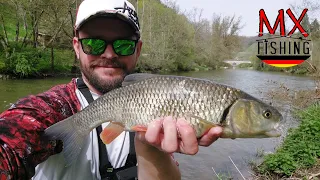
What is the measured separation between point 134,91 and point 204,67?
48.9m

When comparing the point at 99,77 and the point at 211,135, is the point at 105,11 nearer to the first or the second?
the point at 99,77

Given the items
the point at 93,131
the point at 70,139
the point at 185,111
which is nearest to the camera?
the point at 185,111

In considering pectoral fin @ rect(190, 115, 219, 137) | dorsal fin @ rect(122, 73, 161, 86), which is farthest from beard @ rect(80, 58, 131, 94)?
pectoral fin @ rect(190, 115, 219, 137)

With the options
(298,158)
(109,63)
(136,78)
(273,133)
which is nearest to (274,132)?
(273,133)

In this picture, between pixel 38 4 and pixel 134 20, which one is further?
pixel 38 4

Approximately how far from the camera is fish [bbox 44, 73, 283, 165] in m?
1.74

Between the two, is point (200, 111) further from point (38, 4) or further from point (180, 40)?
point (180, 40)

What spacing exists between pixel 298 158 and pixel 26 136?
5.67 meters

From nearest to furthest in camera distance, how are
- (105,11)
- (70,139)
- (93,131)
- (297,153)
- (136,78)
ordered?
(70,139)
(136,78)
(93,131)
(105,11)
(297,153)

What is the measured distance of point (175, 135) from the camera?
163 centimetres

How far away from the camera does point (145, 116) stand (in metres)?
1.80

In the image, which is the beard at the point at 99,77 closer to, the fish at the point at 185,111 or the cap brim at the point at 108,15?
the cap brim at the point at 108,15

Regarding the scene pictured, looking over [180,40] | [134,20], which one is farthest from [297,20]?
[134,20]

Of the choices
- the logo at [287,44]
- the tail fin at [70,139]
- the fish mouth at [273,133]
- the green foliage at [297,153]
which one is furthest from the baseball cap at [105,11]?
the logo at [287,44]
